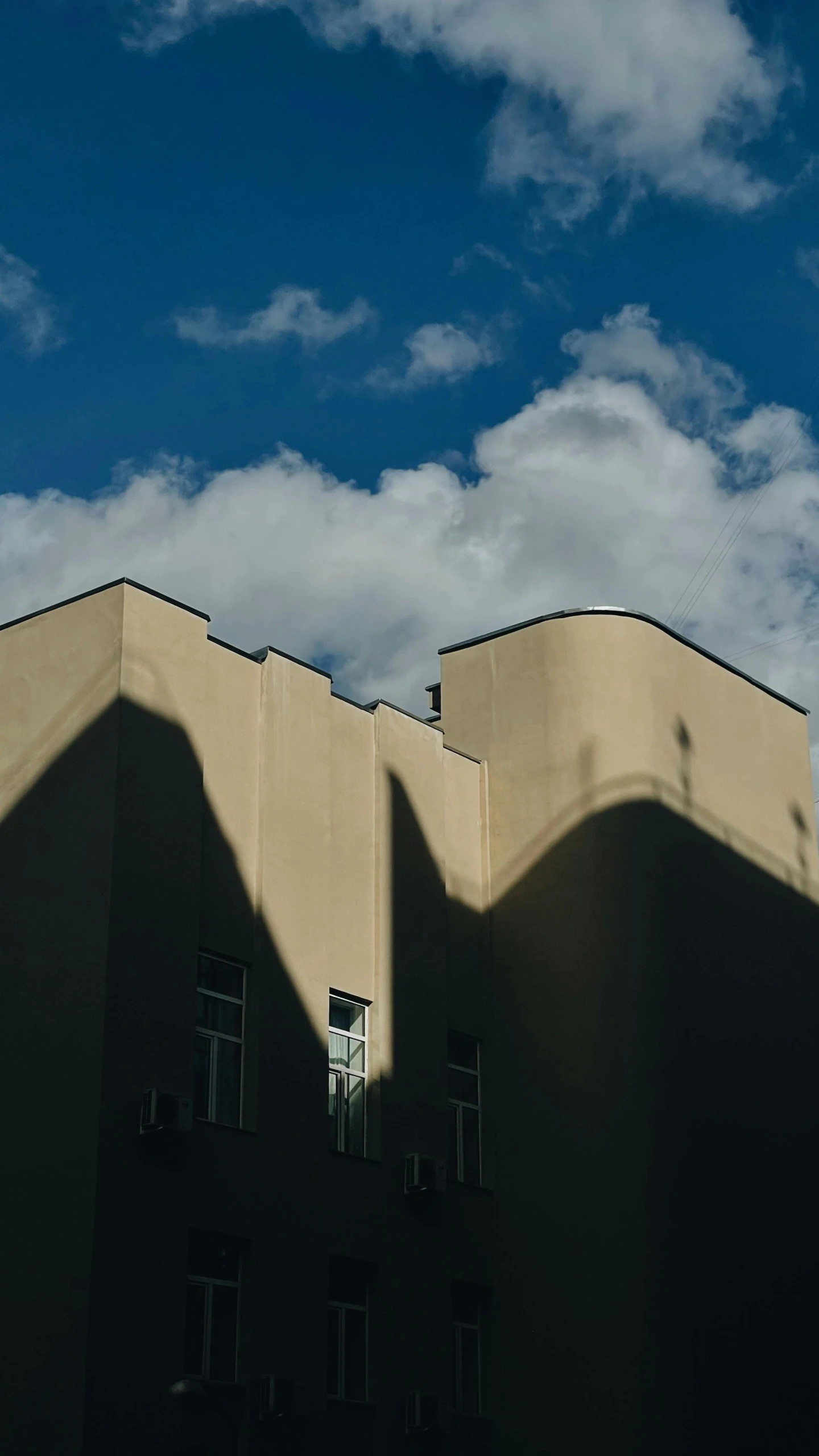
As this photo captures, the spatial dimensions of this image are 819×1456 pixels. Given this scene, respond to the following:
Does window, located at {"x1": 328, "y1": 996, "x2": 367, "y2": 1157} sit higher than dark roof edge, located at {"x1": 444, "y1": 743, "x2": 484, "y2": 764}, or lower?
lower

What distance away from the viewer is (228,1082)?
2088 centimetres

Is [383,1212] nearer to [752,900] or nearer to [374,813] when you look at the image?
[374,813]

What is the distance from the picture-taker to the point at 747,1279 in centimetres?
2428

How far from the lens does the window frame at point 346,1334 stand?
68.9ft

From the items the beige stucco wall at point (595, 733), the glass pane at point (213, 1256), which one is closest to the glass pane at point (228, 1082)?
the glass pane at point (213, 1256)

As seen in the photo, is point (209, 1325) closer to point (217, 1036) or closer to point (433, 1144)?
point (217, 1036)

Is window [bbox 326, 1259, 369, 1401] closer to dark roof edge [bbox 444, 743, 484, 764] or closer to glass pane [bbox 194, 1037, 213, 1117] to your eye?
glass pane [bbox 194, 1037, 213, 1117]

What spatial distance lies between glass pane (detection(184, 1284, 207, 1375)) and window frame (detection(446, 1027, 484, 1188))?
4.88 m

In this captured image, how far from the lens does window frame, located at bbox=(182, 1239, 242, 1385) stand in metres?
19.3

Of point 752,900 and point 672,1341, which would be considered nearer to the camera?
point 672,1341

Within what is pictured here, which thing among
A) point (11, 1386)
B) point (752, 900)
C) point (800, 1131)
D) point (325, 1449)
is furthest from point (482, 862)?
point (11, 1386)

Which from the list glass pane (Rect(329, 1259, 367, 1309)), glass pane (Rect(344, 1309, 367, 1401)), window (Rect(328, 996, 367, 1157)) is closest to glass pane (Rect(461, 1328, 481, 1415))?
glass pane (Rect(344, 1309, 367, 1401))

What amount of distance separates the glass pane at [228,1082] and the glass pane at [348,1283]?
2.40 metres

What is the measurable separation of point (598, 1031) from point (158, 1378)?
8137 mm
